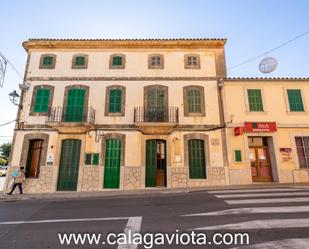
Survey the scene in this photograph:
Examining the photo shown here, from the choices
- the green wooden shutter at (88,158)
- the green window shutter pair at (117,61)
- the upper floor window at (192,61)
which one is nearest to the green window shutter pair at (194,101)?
the upper floor window at (192,61)

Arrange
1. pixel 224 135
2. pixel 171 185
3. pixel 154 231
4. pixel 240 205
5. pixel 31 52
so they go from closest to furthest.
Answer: pixel 154 231, pixel 240 205, pixel 171 185, pixel 224 135, pixel 31 52

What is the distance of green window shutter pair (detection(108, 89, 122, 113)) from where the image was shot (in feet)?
41.7

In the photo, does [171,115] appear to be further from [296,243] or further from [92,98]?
[296,243]

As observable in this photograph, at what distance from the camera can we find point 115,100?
1284 centimetres

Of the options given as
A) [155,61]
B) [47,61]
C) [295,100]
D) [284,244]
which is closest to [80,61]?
[47,61]

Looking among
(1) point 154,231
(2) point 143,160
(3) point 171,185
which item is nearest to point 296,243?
(1) point 154,231

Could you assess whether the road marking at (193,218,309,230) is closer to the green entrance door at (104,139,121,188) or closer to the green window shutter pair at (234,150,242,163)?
the green window shutter pair at (234,150,242,163)

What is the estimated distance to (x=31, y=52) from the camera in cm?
1390

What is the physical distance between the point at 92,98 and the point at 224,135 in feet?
30.0

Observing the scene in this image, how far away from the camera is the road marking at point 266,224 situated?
4.02m

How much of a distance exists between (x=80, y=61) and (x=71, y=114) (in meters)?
4.17

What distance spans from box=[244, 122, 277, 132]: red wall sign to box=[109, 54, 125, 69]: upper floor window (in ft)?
31.1

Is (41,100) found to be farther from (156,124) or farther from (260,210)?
(260,210)

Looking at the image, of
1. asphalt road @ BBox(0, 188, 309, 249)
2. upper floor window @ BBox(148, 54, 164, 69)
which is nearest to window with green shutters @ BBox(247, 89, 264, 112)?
upper floor window @ BBox(148, 54, 164, 69)
